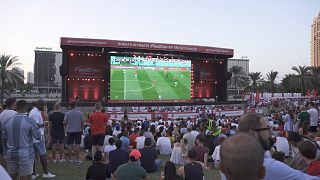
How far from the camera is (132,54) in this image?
36.5 m

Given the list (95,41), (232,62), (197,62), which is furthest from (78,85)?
(232,62)

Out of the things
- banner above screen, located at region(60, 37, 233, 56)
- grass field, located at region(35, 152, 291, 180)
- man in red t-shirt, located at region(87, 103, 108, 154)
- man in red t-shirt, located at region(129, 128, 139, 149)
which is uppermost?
banner above screen, located at region(60, 37, 233, 56)

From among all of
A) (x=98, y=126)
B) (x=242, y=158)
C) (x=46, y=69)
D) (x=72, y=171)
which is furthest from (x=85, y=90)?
(x=46, y=69)

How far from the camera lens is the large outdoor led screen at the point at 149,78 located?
3581 cm

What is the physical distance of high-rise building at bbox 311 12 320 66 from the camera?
12825 centimetres

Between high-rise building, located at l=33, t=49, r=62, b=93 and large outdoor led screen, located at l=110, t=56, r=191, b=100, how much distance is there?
350 feet

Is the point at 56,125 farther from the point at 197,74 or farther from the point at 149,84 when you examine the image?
the point at 197,74

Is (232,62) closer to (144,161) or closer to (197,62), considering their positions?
(197,62)

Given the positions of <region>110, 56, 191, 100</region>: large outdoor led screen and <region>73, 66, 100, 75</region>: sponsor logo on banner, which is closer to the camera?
<region>110, 56, 191, 100</region>: large outdoor led screen

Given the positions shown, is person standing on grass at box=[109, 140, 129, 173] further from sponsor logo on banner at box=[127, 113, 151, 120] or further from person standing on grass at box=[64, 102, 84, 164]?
sponsor logo on banner at box=[127, 113, 151, 120]

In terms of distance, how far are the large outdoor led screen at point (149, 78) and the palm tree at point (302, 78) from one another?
91.1 feet

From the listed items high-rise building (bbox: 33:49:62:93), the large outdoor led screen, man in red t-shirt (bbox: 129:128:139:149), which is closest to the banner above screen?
the large outdoor led screen

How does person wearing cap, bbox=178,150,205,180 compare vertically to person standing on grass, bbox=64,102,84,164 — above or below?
below

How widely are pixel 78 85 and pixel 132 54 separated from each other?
6228mm
